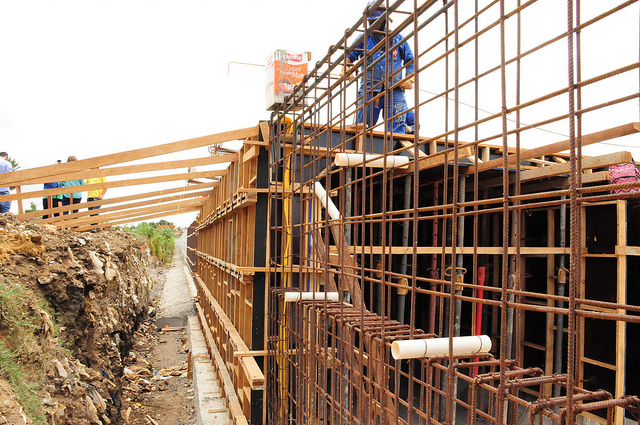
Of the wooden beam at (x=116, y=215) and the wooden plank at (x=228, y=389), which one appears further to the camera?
the wooden beam at (x=116, y=215)

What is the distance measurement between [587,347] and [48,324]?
809 cm

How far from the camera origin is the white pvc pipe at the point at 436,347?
7.14 feet

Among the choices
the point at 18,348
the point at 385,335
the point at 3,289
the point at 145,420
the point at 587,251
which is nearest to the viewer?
the point at 385,335

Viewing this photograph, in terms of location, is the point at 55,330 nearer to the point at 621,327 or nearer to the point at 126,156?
the point at 126,156

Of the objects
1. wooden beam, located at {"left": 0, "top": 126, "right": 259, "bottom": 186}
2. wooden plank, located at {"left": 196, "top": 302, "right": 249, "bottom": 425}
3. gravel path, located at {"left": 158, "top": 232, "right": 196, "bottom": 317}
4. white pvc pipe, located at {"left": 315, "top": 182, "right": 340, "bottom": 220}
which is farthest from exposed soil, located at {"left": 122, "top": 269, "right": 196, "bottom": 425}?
white pvc pipe, located at {"left": 315, "top": 182, "right": 340, "bottom": 220}

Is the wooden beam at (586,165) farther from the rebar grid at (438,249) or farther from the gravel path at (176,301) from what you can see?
the gravel path at (176,301)

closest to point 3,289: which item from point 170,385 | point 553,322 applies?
point 170,385

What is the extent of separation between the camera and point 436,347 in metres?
2.21

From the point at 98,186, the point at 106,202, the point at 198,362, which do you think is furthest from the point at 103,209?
the point at 198,362

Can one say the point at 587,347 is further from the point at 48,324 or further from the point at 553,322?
the point at 48,324

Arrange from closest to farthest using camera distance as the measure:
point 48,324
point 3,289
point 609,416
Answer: point 609,416, point 3,289, point 48,324

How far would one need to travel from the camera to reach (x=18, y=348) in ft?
14.6

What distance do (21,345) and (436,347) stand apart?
434 cm

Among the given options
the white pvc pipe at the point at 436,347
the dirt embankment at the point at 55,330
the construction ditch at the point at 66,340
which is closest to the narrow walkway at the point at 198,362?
the construction ditch at the point at 66,340
